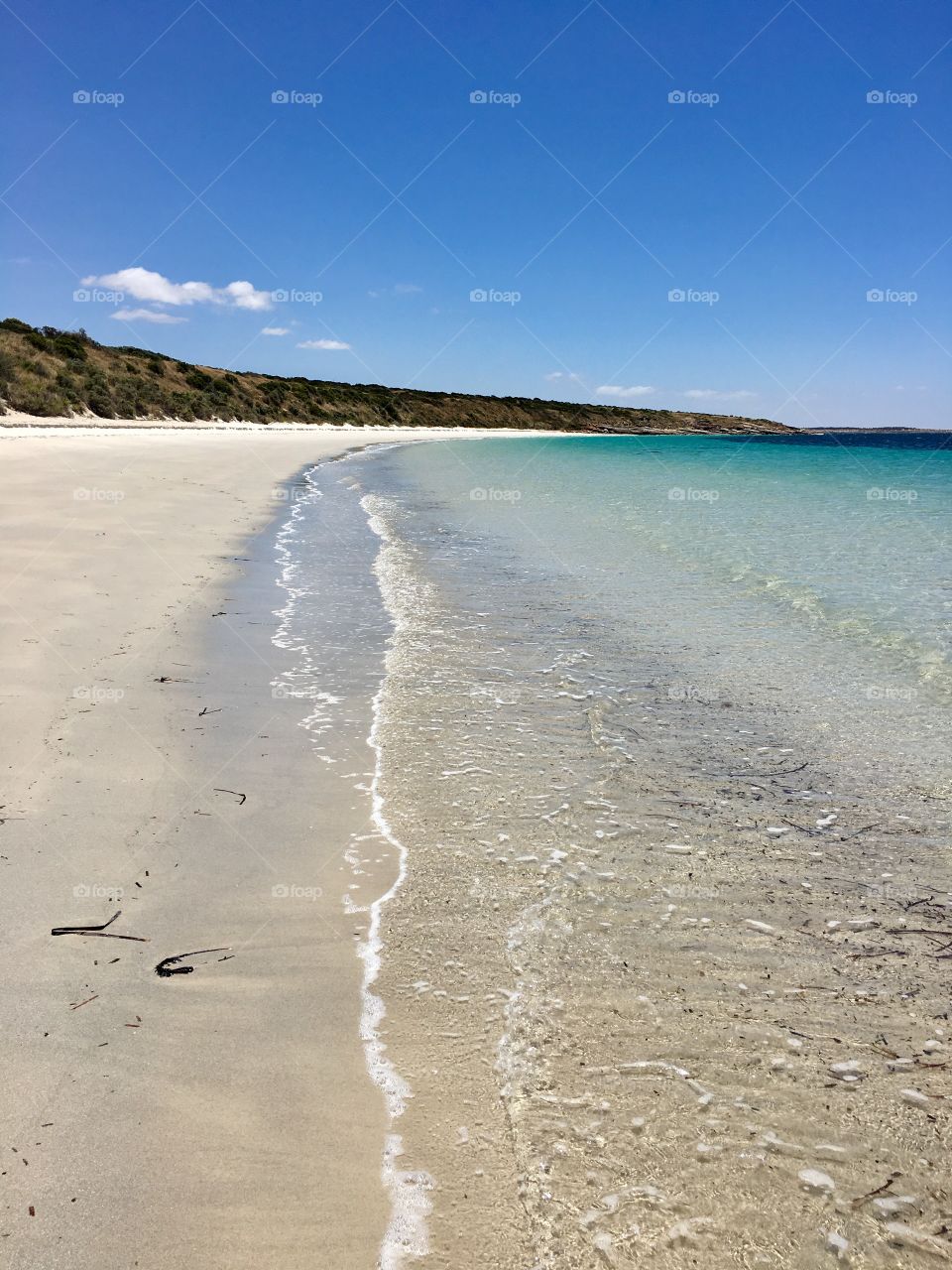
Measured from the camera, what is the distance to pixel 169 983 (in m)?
2.79

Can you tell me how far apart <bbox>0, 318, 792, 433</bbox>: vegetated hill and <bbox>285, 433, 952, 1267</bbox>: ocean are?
97.7ft

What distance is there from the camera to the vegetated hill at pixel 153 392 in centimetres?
3272

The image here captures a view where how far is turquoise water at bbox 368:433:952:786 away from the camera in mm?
6027

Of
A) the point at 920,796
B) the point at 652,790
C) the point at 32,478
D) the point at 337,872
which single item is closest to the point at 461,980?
the point at 337,872

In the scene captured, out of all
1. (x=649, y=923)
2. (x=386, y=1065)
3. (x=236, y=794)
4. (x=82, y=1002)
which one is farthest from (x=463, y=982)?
(x=236, y=794)

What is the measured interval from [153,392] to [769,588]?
39519mm

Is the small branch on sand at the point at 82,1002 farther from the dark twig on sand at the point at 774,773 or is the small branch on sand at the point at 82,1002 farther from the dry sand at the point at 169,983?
the dark twig on sand at the point at 774,773

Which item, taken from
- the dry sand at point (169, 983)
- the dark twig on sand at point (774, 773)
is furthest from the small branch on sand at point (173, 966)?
the dark twig on sand at point (774, 773)

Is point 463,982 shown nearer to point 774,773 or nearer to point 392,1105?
point 392,1105

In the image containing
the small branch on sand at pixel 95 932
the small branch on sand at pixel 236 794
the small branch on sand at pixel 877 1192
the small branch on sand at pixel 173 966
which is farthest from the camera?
the small branch on sand at pixel 236 794

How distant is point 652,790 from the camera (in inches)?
176

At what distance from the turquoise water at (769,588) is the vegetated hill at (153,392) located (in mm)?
17680

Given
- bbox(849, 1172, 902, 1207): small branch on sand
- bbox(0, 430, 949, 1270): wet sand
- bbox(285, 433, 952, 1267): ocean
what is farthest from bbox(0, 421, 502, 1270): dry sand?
bbox(849, 1172, 902, 1207): small branch on sand

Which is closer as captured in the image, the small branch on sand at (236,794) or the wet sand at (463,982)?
the wet sand at (463,982)
